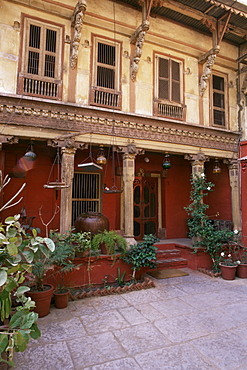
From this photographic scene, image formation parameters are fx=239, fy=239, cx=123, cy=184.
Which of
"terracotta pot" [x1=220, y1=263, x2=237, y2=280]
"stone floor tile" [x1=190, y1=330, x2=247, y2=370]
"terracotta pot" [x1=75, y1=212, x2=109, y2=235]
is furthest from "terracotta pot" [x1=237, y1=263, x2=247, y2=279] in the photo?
"terracotta pot" [x1=75, y1=212, x2=109, y2=235]

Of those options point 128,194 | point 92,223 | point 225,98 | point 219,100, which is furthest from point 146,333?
point 225,98

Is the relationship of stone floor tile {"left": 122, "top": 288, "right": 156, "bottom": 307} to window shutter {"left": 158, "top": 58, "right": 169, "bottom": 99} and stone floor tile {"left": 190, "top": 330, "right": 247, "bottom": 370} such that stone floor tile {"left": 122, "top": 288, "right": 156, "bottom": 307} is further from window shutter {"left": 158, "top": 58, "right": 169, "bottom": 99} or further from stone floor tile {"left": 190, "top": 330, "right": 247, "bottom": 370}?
window shutter {"left": 158, "top": 58, "right": 169, "bottom": 99}

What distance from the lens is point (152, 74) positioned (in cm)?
789

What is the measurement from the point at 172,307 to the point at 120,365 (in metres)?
2.19

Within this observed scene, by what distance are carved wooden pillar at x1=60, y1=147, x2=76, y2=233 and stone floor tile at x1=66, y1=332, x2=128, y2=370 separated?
299cm

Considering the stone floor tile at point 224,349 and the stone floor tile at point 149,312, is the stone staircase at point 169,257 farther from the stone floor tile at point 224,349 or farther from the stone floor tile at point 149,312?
the stone floor tile at point 224,349

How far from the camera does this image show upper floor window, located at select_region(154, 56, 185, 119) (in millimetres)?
7945

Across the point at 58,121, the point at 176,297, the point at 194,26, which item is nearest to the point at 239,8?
the point at 194,26

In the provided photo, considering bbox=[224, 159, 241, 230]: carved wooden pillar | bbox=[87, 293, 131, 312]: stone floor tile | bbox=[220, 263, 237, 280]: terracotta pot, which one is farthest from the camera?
bbox=[224, 159, 241, 230]: carved wooden pillar

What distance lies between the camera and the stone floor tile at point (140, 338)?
3625 millimetres

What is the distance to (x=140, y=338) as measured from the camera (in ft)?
12.7

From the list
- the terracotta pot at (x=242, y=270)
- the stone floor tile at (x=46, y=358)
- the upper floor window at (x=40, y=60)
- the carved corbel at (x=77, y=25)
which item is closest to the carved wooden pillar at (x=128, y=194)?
the upper floor window at (x=40, y=60)

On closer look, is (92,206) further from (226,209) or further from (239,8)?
(239,8)

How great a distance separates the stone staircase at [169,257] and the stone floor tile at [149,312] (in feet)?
8.56
